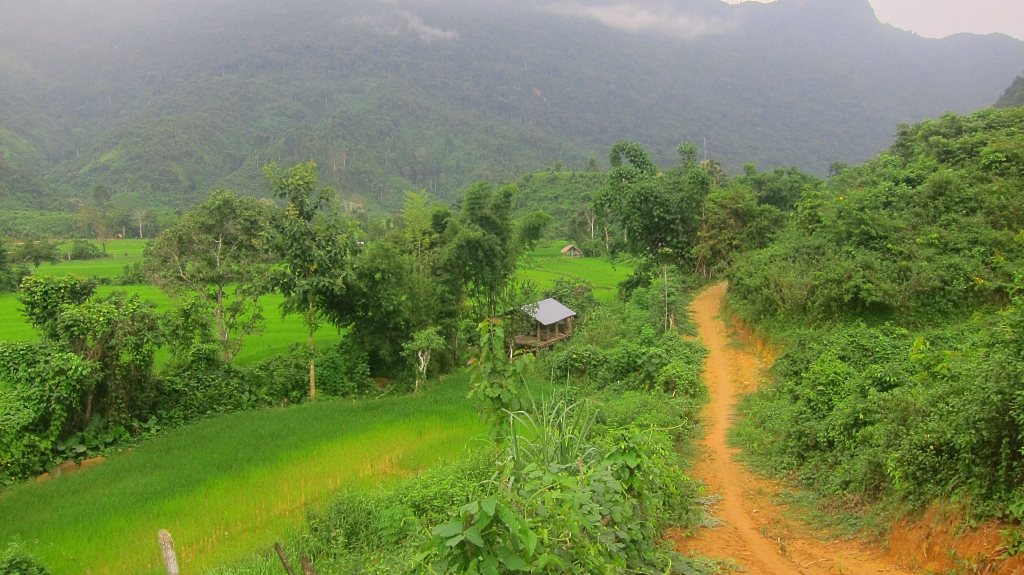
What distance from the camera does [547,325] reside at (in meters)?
17.1

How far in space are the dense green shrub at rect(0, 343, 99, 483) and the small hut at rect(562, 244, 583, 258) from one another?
119ft

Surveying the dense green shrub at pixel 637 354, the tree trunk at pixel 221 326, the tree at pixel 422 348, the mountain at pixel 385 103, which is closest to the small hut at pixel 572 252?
the dense green shrub at pixel 637 354

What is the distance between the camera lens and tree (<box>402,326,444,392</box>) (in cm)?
1245

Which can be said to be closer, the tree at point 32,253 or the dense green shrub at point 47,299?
the dense green shrub at point 47,299

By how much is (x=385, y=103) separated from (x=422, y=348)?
113390 millimetres

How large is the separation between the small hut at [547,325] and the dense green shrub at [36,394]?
34.2 feet

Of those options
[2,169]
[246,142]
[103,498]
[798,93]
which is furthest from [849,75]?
[103,498]

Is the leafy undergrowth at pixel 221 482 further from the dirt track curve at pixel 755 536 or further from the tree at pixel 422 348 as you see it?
the dirt track curve at pixel 755 536

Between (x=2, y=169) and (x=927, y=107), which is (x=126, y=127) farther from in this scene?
(x=927, y=107)

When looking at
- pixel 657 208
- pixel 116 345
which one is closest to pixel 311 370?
pixel 116 345

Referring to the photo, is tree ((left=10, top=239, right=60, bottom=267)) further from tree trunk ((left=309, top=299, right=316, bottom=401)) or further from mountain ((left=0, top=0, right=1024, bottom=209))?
mountain ((left=0, top=0, right=1024, bottom=209))

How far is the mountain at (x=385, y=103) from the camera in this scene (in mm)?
82062

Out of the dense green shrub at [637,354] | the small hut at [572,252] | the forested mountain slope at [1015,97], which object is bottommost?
the small hut at [572,252]

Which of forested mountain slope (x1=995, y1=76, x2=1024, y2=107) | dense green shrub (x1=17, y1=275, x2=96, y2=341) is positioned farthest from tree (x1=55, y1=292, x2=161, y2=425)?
forested mountain slope (x1=995, y1=76, x2=1024, y2=107)
